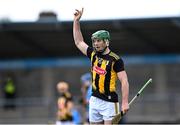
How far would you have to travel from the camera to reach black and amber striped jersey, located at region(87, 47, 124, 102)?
9570 mm

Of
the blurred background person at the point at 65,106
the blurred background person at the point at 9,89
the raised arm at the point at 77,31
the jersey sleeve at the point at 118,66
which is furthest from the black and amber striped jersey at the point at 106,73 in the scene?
the blurred background person at the point at 9,89

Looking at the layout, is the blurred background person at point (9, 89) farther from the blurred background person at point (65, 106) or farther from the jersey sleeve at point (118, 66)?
the jersey sleeve at point (118, 66)

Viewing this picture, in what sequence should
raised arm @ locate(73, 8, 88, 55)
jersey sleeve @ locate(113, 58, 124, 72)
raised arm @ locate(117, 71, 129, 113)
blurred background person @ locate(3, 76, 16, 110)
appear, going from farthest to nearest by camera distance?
1. blurred background person @ locate(3, 76, 16, 110)
2. raised arm @ locate(73, 8, 88, 55)
3. jersey sleeve @ locate(113, 58, 124, 72)
4. raised arm @ locate(117, 71, 129, 113)

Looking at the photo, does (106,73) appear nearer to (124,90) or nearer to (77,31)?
(124,90)

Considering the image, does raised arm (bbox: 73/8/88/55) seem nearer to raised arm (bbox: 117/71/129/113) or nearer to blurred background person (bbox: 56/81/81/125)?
raised arm (bbox: 117/71/129/113)

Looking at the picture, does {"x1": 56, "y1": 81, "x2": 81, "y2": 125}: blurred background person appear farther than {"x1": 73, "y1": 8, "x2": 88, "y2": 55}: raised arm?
Yes

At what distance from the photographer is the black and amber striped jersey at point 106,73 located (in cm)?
957

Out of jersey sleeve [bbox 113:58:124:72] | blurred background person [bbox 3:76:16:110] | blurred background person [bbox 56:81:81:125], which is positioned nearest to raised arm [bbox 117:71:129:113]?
jersey sleeve [bbox 113:58:124:72]

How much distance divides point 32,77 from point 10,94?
2099mm

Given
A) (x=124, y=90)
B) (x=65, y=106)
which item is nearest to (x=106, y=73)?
(x=124, y=90)

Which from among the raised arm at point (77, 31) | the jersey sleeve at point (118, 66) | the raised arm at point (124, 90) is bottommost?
the raised arm at point (124, 90)

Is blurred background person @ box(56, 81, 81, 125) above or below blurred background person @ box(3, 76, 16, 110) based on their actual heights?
below

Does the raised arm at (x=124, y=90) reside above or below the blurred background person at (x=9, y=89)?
below

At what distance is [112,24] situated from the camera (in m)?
25.5
